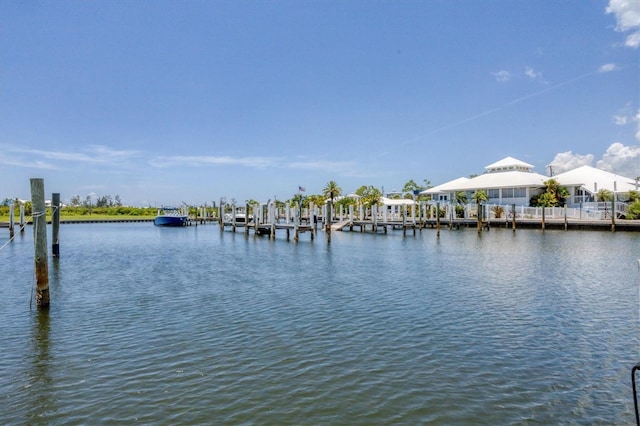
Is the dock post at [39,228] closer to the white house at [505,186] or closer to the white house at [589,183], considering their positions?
the white house at [589,183]

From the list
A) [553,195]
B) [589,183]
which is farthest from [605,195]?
[553,195]

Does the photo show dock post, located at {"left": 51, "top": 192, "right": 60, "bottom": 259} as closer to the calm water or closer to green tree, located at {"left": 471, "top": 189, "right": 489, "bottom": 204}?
the calm water

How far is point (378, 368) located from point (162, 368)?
4356 mm

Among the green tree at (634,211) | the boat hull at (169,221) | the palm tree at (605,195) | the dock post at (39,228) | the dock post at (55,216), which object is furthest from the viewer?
the boat hull at (169,221)

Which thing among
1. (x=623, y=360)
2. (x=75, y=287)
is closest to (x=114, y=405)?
(x=623, y=360)

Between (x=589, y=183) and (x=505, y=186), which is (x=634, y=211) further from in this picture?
(x=505, y=186)

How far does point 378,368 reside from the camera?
8812mm

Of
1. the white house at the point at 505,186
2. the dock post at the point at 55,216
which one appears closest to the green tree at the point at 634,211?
the white house at the point at 505,186

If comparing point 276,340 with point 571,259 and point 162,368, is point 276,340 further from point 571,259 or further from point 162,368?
point 571,259

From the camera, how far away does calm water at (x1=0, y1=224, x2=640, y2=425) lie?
7.14 meters

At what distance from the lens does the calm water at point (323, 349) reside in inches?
281

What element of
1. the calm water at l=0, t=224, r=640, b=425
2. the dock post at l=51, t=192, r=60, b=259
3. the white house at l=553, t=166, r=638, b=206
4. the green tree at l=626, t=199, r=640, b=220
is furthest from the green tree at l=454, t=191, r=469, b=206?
the dock post at l=51, t=192, r=60, b=259

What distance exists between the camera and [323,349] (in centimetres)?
996

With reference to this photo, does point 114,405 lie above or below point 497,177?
below
